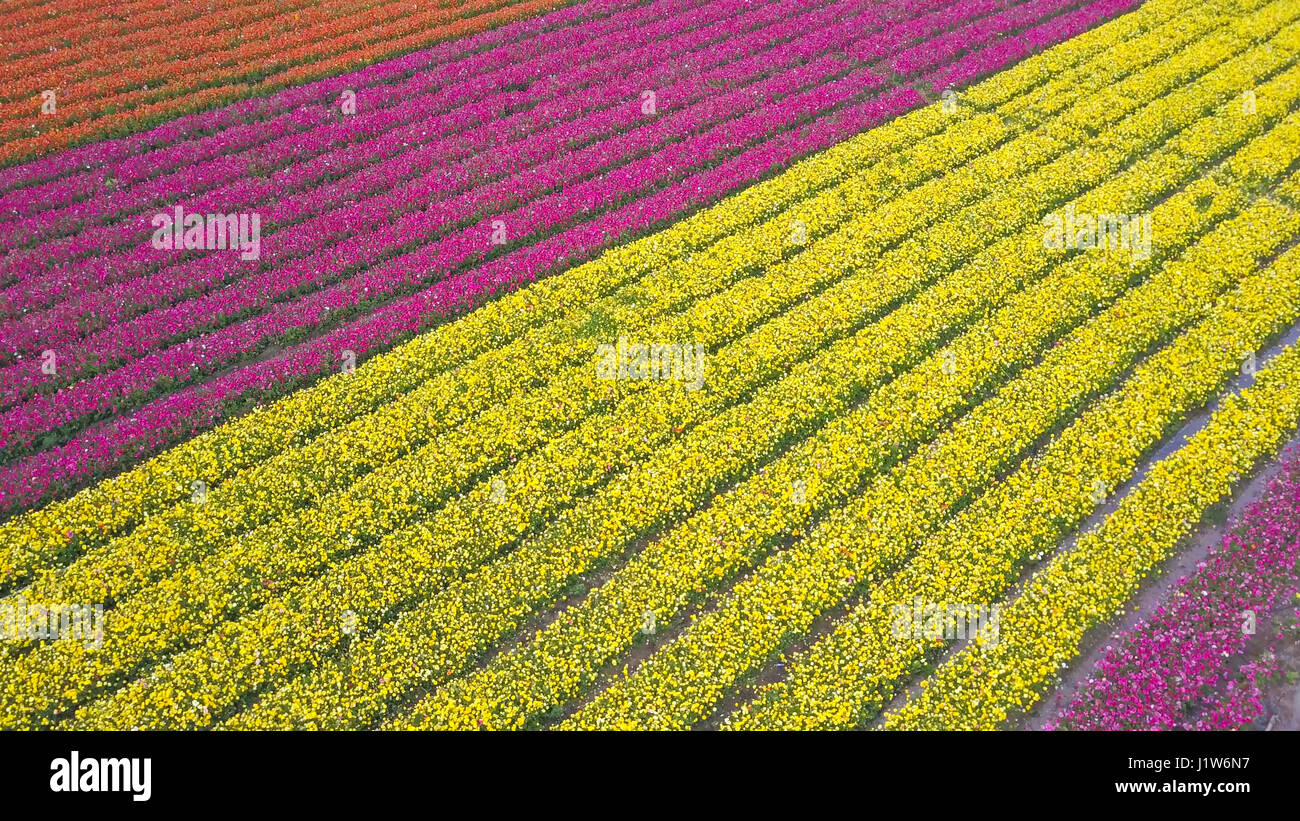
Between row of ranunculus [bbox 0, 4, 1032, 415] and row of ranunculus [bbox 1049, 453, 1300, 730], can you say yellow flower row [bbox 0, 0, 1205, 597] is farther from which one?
row of ranunculus [bbox 1049, 453, 1300, 730]

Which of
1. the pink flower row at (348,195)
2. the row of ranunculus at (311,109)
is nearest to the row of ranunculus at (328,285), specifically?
the pink flower row at (348,195)

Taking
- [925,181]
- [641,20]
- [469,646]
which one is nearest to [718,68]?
[641,20]

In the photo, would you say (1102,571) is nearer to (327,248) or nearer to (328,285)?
(328,285)

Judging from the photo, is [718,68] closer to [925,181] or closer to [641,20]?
[641,20]

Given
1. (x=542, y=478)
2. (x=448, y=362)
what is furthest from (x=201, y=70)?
(x=542, y=478)

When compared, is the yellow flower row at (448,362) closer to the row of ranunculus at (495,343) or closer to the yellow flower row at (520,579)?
the row of ranunculus at (495,343)

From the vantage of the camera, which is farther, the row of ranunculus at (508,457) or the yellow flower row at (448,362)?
the yellow flower row at (448,362)

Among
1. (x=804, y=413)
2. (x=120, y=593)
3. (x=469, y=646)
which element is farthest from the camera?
(x=804, y=413)
